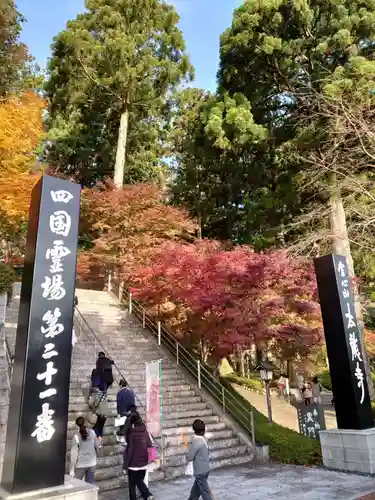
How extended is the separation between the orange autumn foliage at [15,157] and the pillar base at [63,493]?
1003cm

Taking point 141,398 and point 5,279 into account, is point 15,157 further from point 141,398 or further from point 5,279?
point 141,398

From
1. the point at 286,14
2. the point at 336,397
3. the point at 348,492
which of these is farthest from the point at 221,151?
the point at 348,492

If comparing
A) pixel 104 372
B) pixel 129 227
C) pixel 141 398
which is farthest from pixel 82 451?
pixel 129 227

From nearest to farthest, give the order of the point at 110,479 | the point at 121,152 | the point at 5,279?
the point at 110,479
the point at 5,279
the point at 121,152

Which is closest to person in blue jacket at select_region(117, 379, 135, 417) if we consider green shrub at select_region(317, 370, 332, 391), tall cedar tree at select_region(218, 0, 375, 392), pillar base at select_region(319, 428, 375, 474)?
pillar base at select_region(319, 428, 375, 474)

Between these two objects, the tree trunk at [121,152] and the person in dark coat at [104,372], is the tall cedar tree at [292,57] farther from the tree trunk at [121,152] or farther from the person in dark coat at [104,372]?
the person in dark coat at [104,372]

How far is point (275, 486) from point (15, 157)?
1171cm

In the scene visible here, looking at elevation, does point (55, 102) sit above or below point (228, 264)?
above

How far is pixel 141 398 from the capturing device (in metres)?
9.96

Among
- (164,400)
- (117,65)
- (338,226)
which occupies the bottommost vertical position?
(164,400)

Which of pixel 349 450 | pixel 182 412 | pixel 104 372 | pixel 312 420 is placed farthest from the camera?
pixel 312 420

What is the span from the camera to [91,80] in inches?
855

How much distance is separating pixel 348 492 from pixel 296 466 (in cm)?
208

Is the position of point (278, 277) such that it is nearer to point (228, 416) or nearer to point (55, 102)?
point (228, 416)
